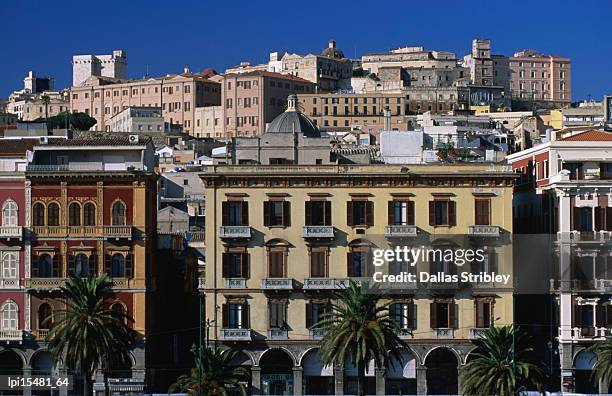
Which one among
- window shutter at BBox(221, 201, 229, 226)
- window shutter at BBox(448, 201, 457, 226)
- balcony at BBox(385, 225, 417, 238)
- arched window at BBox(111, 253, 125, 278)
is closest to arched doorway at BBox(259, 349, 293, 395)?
window shutter at BBox(221, 201, 229, 226)

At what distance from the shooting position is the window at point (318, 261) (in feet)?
307

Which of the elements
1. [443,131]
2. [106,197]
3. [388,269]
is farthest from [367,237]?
[443,131]

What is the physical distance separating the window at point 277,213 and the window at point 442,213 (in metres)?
8.05

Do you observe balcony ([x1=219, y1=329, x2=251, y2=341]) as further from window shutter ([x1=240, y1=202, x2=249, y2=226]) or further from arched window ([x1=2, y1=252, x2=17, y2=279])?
arched window ([x1=2, y1=252, x2=17, y2=279])

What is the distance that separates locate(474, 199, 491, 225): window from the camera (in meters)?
93.9

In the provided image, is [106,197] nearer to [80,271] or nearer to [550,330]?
[80,271]

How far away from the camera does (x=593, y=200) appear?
312 ft

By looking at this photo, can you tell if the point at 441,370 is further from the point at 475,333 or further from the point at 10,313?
the point at 10,313

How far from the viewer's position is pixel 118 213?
9431cm

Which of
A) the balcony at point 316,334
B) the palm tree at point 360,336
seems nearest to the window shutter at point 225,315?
the balcony at point 316,334

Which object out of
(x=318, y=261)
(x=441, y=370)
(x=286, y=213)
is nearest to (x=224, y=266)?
(x=286, y=213)

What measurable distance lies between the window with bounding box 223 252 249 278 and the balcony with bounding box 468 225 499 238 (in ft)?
41.6

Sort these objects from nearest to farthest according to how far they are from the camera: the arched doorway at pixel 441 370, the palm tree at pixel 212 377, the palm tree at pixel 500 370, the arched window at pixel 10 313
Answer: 1. the palm tree at pixel 212 377
2. the palm tree at pixel 500 370
3. the arched doorway at pixel 441 370
4. the arched window at pixel 10 313

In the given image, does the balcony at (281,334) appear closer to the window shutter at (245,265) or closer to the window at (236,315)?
the window at (236,315)
